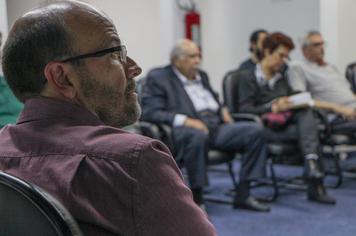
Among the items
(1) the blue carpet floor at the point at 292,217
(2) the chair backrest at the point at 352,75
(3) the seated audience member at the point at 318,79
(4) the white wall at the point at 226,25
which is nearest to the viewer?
(1) the blue carpet floor at the point at 292,217

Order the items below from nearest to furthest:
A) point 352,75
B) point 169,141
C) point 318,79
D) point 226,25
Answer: point 169,141 < point 318,79 < point 352,75 < point 226,25

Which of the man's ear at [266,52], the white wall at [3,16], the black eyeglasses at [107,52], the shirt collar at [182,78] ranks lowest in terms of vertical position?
the shirt collar at [182,78]

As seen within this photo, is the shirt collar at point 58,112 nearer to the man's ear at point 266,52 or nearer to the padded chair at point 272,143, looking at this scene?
the padded chair at point 272,143

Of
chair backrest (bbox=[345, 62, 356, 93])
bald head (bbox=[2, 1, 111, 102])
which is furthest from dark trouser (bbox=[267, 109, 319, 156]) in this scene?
bald head (bbox=[2, 1, 111, 102])

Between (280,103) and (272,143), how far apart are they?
301 millimetres

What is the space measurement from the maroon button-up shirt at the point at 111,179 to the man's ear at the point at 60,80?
79 mm

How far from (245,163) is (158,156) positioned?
279 centimetres

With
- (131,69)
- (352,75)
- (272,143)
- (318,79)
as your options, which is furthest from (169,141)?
(131,69)

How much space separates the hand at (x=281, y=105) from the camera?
3847 millimetres

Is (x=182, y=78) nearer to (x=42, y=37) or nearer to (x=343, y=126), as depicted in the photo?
(x=343, y=126)

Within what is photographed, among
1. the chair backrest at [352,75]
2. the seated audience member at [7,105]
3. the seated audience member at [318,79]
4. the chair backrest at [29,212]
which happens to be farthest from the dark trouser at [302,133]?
the chair backrest at [29,212]

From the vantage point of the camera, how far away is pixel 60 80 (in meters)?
0.97

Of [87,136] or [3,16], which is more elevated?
[3,16]

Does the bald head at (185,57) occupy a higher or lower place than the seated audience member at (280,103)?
higher
